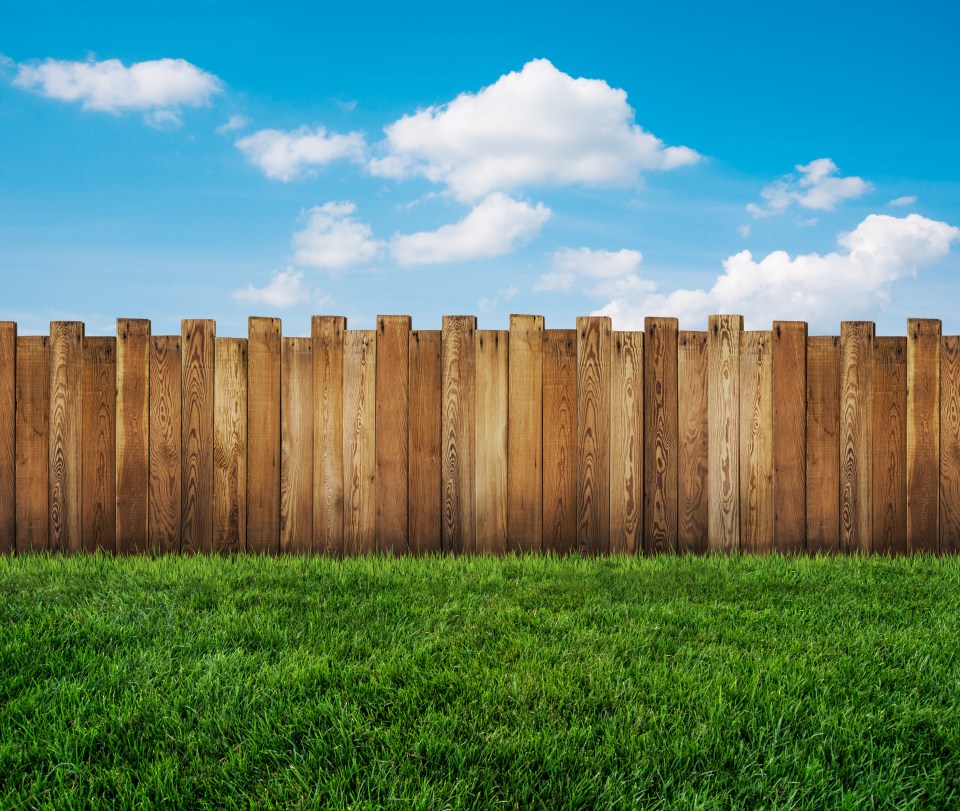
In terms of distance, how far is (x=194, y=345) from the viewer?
214 inches

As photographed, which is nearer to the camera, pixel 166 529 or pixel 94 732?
pixel 94 732

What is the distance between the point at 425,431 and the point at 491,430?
1.61 ft

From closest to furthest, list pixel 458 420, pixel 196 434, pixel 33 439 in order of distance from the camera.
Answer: pixel 458 420 → pixel 196 434 → pixel 33 439

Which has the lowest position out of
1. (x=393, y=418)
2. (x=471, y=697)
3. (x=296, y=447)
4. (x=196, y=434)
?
(x=471, y=697)

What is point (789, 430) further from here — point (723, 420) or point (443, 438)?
point (443, 438)

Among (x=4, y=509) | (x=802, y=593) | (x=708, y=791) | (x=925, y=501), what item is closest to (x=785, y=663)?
(x=708, y=791)

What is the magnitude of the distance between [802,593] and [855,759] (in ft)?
6.32

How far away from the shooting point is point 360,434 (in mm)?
5359

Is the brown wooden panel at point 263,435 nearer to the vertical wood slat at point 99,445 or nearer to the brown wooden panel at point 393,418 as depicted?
the brown wooden panel at point 393,418

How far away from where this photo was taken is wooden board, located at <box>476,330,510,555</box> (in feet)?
17.5

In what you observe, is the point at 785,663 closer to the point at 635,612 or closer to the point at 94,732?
the point at 635,612

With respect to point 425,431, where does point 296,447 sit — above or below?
below

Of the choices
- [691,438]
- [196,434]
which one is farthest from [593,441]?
[196,434]

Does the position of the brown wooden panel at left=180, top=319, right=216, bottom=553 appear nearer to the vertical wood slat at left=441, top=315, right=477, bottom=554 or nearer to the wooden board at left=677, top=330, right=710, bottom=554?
the vertical wood slat at left=441, top=315, right=477, bottom=554
